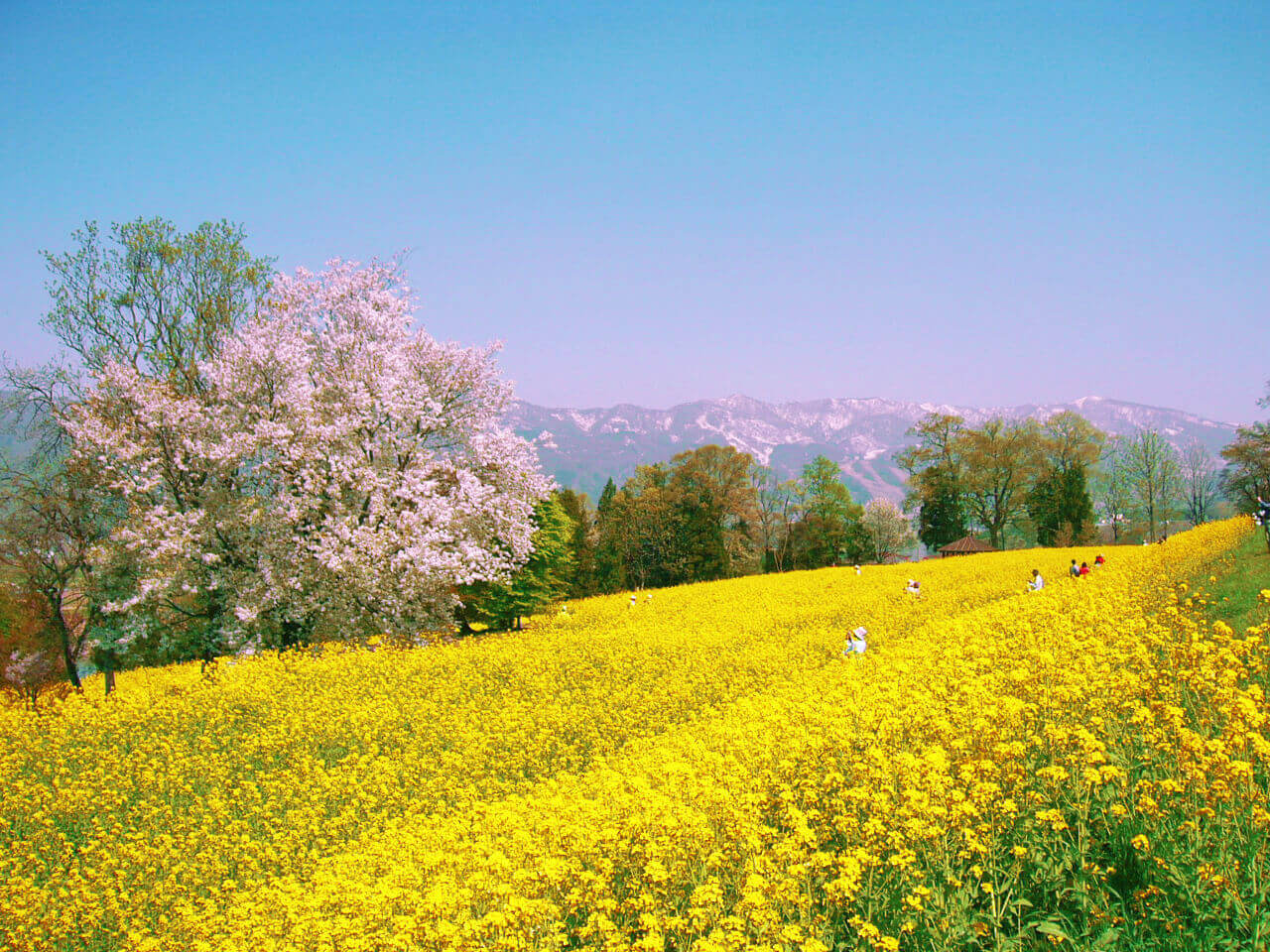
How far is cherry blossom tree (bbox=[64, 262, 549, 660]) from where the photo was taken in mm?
19125

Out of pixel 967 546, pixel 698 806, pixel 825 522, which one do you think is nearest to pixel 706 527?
pixel 825 522

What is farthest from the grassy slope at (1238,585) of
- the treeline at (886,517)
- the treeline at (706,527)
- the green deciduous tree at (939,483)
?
the green deciduous tree at (939,483)

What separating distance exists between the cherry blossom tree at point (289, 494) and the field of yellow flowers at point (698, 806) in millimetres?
4975

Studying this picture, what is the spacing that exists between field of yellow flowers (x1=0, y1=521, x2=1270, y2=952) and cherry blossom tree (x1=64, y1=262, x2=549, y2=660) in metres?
4.97

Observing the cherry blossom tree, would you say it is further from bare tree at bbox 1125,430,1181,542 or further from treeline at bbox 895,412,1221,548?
bare tree at bbox 1125,430,1181,542

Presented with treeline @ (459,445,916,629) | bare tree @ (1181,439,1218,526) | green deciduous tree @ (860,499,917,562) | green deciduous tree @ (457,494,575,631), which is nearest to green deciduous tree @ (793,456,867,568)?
treeline @ (459,445,916,629)

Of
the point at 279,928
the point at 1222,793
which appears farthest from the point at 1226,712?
the point at 279,928

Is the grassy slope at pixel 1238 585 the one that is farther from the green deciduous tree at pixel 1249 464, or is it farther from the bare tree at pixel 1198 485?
the bare tree at pixel 1198 485

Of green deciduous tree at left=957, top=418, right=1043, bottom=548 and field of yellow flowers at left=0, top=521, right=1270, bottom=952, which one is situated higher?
green deciduous tree at left=957, top=418, right=1043, bottom=548

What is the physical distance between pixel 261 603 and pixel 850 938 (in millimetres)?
18065

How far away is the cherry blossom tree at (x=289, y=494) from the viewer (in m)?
19.1

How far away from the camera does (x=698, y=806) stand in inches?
240

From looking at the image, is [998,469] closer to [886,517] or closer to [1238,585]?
[886,517]

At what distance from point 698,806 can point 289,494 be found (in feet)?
56.3
